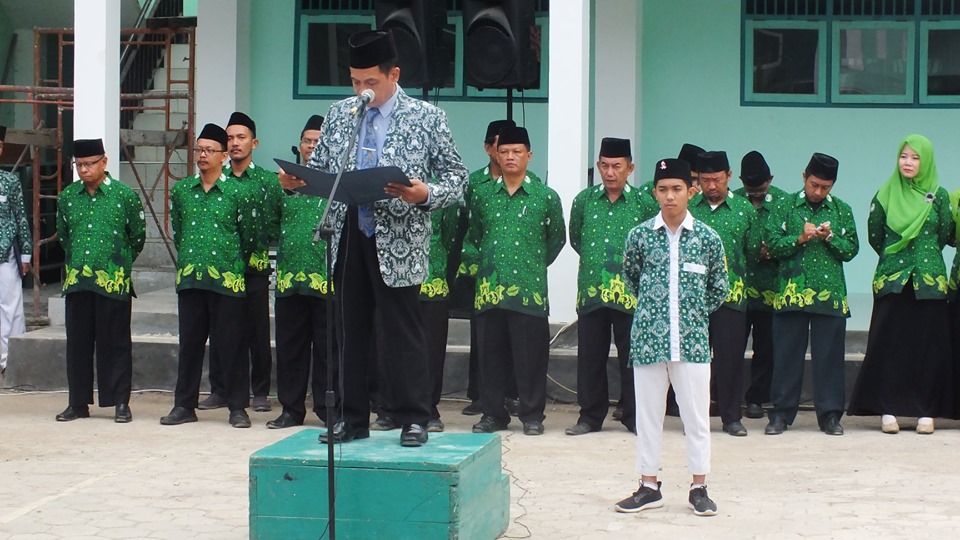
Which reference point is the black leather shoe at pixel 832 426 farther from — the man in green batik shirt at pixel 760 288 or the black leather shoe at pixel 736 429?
the man in green batik shirt at pixel 760 288

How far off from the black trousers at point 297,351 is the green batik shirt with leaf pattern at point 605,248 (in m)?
1.70

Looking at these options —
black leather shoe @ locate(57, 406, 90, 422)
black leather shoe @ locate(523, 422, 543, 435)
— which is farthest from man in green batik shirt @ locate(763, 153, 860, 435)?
black leather shoe @ locate(57, 406, 90, 422)

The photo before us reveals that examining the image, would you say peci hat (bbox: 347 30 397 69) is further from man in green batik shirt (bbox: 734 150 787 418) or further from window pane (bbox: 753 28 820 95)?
window pane (bbox: 753 28 820 95)

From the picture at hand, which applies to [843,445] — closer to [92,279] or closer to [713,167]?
[713,167]

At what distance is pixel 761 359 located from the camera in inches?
387

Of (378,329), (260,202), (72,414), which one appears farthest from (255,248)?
(378,329)

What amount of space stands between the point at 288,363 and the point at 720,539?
3.85 m

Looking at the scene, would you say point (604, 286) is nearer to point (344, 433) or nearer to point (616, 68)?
point (344, 433)

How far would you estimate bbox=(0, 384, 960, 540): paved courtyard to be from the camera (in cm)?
646

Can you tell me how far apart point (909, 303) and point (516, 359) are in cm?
251

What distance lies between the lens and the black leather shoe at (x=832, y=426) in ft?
29.9

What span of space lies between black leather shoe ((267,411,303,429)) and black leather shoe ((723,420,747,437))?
2.73 meters

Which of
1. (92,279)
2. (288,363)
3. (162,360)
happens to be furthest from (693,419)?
(162,360)

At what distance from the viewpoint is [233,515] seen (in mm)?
6617
